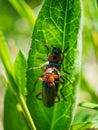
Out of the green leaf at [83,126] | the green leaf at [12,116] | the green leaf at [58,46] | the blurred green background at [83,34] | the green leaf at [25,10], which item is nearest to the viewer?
the green leaf at [58,46]

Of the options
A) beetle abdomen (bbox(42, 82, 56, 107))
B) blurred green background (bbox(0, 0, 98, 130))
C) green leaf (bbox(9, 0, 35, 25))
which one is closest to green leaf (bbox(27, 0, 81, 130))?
beetle abdomen (bbox(42, 82, 56, 107))

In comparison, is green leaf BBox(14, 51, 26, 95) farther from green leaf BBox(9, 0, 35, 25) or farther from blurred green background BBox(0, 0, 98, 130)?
green leaf BBox(9, 0, 35, 25)

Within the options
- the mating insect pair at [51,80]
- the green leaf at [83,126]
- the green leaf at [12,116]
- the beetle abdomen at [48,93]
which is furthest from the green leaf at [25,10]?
the green leaf at [83,126]

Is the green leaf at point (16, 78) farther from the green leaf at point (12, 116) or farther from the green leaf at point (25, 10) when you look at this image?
the green leaf at point (25, 10)

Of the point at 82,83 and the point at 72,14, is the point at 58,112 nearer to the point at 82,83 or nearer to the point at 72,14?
the point at 72,14

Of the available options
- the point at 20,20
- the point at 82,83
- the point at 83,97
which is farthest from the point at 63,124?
the point at 20,20

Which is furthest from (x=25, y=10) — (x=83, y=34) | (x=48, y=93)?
(x=83, y=34)
